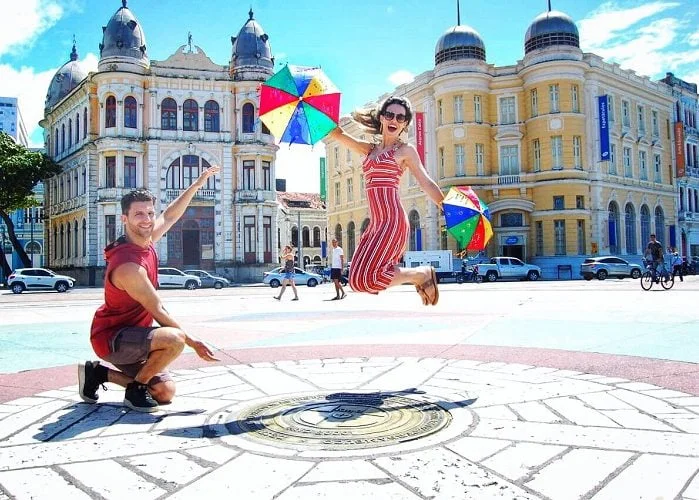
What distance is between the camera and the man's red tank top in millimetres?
4090

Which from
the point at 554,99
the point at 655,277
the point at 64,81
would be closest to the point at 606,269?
the point at 554,99

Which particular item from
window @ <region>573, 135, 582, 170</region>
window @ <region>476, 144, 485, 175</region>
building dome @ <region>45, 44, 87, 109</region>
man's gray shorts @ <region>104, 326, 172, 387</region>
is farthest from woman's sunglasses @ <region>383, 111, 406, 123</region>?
building dome @ <region>45, 44, 87, 109</region>

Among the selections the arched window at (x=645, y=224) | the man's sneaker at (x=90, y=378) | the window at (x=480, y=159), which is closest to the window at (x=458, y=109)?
the window at (x=480, y=159)

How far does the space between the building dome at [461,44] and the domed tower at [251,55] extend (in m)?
12.1

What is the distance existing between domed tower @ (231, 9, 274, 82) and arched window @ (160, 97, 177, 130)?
469cm

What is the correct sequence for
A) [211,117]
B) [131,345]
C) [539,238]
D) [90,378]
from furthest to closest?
[211,117] < [539,238] < [90,378] < [131,345]

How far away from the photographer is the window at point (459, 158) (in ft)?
128

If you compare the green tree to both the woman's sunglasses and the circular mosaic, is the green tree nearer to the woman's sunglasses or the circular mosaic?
the woman's sunglasses

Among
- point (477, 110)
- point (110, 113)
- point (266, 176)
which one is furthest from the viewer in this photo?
point (266, 176)

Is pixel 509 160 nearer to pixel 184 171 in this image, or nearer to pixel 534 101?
pixel 534 101

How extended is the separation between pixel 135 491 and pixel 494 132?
39.8 m

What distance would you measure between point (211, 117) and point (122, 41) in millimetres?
7410

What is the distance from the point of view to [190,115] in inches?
1586

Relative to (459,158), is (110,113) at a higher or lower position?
higher
